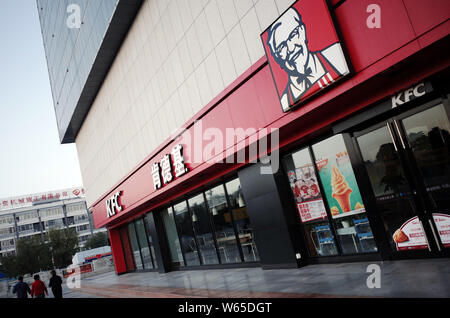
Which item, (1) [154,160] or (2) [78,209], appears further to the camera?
(2) [78,209]

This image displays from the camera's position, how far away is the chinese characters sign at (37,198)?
79500mm

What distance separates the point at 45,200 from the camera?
8750 centimetres

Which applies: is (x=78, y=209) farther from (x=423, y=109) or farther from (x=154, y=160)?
(x=423, y=109)

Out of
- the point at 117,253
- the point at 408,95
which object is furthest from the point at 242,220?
the point at 117,253

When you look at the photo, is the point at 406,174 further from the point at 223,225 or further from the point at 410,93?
the point at 223,225

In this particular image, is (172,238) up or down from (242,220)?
down

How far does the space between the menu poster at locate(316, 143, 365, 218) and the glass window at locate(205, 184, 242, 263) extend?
173 inches

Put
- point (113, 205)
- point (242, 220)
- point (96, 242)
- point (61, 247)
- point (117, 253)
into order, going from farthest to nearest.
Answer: point (96, 242), point (61, 247), point (117, 253), point (113, 205), point (242, 220)

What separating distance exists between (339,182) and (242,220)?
13.6ft

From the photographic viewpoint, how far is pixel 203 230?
1312cm

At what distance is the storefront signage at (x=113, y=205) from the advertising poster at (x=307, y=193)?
11.4 meters

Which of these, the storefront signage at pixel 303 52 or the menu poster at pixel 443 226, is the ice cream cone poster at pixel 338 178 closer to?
the menu poster at pixel 443 226
